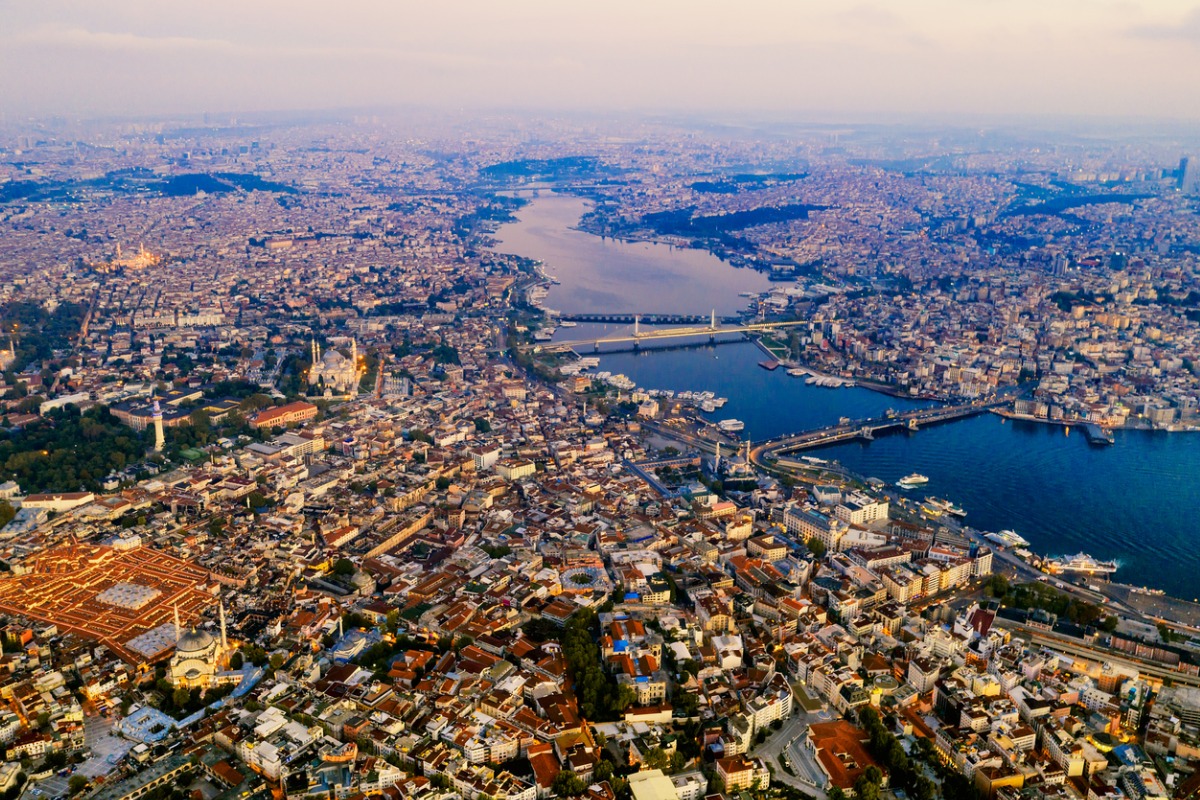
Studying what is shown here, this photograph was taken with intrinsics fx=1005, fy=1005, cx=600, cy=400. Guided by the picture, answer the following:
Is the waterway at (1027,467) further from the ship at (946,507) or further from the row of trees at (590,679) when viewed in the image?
the row of trees at (590,679)

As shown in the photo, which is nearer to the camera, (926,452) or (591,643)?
(591,643)

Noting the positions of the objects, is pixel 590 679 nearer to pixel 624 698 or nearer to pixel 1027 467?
pixel 624 698

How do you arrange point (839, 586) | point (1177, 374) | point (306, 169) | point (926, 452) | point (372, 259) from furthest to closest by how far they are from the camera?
1. point (306, 169)
2. point (372, 259)
3. point (1177, 374)
4. point (926, 452)
5. point (839, 586)

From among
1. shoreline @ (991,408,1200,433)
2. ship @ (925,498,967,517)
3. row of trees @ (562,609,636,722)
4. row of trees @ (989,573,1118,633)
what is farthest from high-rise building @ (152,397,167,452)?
shoreline @ (991,408,1200,433)

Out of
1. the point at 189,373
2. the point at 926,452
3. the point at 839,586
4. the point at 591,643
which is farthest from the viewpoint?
the point at 189,373

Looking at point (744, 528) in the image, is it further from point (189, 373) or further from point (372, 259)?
point (372, 259)

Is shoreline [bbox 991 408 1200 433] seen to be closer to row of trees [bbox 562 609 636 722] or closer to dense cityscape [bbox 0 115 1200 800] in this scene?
dense cityscape [bbox 0 115 1200 800]

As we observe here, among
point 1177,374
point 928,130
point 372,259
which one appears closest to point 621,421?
point 1177,374
